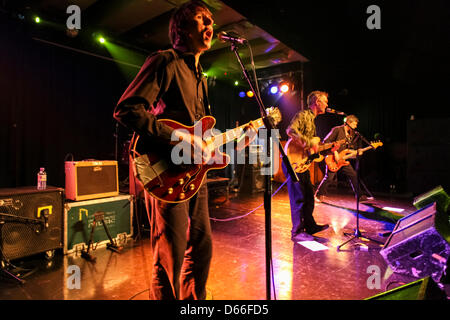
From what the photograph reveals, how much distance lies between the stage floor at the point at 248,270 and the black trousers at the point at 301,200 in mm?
299

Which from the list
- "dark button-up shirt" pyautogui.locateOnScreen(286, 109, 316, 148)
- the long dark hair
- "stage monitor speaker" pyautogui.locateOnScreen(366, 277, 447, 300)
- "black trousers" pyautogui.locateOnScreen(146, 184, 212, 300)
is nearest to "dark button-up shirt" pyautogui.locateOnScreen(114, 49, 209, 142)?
the long dark hair

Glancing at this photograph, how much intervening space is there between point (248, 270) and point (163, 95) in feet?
7.19

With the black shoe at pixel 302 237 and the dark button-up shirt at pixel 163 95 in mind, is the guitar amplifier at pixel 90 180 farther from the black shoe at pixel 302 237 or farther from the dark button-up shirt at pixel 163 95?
the black shoe at pixel 302 237

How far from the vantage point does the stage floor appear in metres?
2.43

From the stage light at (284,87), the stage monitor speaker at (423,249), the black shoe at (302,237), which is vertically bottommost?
the black shoe at (302,237)

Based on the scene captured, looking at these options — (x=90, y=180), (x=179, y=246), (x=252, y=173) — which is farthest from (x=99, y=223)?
(x=252, y=173)

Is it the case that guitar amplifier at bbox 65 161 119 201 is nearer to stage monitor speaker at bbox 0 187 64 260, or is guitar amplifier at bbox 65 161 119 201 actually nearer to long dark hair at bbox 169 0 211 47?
stage monitor speaker at bbox 0 187 64 260

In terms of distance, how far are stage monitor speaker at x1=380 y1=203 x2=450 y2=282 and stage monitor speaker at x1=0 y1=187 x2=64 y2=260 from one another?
392cm

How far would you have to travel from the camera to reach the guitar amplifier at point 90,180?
360 cm

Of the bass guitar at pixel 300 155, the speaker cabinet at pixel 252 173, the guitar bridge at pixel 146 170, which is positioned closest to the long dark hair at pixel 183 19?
the guitar bridge at pixel 146 170

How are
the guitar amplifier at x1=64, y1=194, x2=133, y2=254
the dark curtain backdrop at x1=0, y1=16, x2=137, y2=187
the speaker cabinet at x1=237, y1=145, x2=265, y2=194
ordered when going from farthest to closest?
1. the speaker cabinet at x1=237, y1=145, x2=265, y2=194
2. the dark curtain backdrop at x1=0, y1=16, x2=137, y2=187
3. the guitar amplifier at x1=64, y1=194, x2=133, y2=254

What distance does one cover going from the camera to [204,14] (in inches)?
68.2
